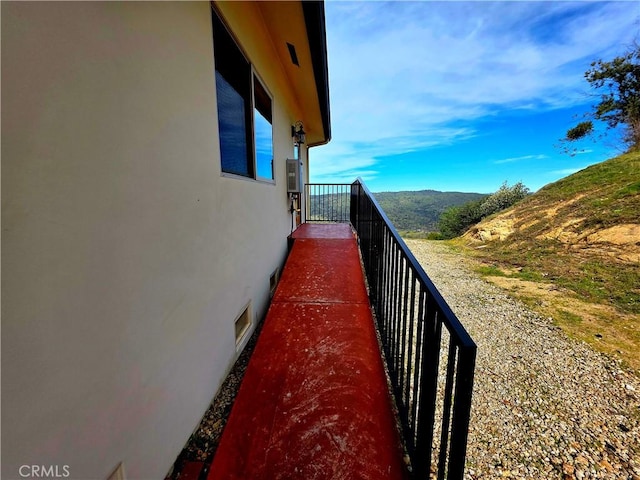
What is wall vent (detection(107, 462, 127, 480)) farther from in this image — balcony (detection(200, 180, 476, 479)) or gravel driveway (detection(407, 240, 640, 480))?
gravel driveway (detection(407, 240, 640, 480))

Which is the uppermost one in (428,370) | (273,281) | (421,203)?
(421,203)

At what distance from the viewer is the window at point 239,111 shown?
2.30 metres

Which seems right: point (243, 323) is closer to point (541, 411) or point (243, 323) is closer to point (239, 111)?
point (239, 111)

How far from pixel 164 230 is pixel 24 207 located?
2.28ft

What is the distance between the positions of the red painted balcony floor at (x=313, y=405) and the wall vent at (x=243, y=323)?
331 mm

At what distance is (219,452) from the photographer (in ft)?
4.51

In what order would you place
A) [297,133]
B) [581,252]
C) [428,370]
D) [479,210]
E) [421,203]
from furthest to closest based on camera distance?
[421,203] → [479,210] → [581,252] → [297,133] → [428,370]

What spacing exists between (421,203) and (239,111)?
3345cm

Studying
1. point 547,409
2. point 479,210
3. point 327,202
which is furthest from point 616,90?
point 547,409

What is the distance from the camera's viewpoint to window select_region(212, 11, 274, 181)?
90.4 inches

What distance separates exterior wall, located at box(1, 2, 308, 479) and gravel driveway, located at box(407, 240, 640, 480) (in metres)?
2.06

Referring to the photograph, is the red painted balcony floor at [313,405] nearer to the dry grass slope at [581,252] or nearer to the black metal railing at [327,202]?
the dry grass slope at [581,252]

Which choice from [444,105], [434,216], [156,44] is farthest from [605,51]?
[156,44]

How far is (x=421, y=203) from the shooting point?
3319cm
